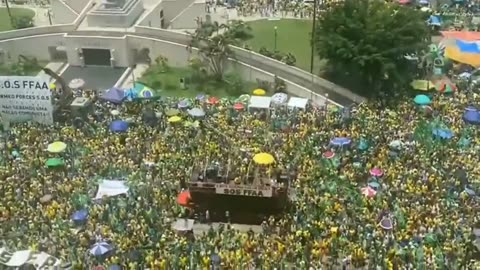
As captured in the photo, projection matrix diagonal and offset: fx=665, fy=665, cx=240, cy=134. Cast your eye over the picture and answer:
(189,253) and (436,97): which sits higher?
(436,97)

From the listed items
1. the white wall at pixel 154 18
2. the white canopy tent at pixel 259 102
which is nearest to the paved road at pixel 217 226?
the white canopy tent at pixel 259 102

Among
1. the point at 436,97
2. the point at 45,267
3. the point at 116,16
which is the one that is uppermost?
the point at 116,16

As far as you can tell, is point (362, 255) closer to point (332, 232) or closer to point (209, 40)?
point (332, 232)

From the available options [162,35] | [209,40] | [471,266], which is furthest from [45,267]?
[162,35]

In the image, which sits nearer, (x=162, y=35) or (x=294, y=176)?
(x=294, y=176)

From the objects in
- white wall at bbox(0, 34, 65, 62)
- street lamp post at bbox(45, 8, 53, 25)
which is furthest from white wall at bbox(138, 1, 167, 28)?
street lamp post at bbox(45, 8, 53, 25)

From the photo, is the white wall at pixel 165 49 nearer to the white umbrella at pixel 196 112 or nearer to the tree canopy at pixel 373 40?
the white umbrella at pixel 196 112

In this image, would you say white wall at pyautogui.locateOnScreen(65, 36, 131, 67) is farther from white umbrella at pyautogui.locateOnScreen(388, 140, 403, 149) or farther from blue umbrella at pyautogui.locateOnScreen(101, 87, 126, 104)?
white umbrella at pyautogui.locateOnScreen(388, 140, 403, 149)

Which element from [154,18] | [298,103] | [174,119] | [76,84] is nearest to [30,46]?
[76,84]
